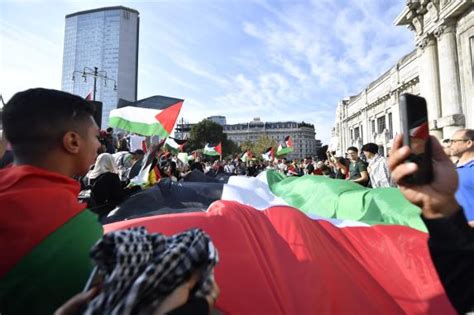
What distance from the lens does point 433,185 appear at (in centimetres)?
98

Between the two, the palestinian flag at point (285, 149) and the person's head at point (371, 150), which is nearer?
the person's head at point (371, 150)

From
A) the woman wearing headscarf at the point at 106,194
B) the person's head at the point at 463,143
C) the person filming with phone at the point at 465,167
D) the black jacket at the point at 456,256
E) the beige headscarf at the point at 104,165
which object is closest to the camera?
the black jacket at the point at 456,256

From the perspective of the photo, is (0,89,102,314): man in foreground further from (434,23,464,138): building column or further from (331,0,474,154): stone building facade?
(434,23,464,138): building column

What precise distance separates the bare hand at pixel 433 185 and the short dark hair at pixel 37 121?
1312 millimetres

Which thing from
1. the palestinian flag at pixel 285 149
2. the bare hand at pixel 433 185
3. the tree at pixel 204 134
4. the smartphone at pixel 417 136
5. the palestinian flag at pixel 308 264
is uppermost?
the tree at pixel 204 134

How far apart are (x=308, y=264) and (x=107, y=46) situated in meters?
33.8

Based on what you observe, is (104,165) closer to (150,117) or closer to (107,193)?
(107,193)

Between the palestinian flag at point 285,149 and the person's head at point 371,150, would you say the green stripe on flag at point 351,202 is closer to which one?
the person's head at point 371,150

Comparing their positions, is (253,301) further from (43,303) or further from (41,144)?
(41,144)

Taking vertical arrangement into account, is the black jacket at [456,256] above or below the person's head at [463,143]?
below

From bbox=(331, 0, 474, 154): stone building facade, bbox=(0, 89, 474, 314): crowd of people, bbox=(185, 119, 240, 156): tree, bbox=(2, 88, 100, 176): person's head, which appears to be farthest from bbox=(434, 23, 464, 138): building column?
bbox=(185, 119, 240, 156): tree

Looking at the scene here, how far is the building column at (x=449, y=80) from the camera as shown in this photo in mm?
16041

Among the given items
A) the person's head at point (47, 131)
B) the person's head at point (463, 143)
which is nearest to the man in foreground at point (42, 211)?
the person's head at point (47, 131)

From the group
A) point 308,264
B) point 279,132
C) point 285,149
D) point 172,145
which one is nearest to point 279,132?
point 279,132
